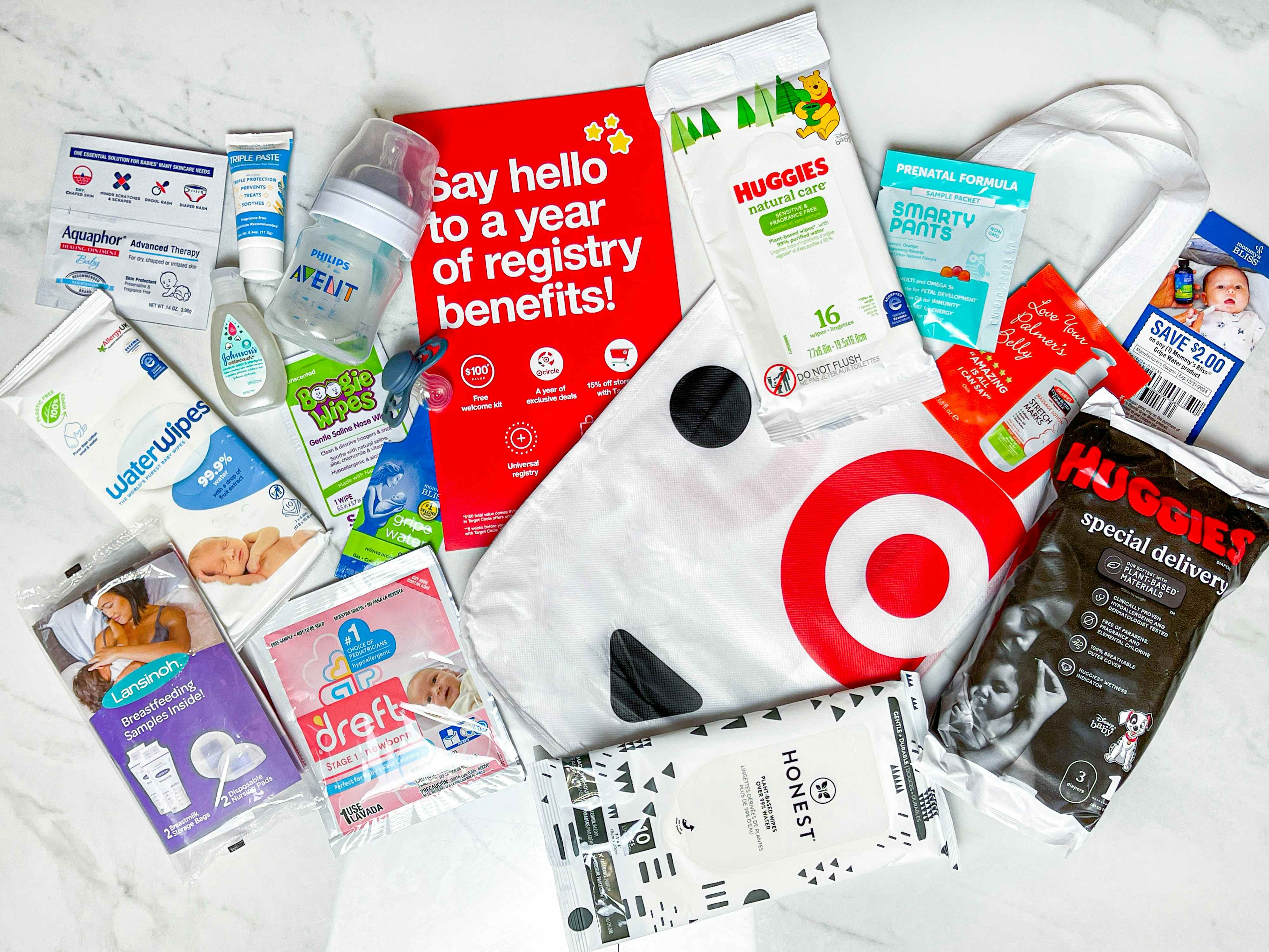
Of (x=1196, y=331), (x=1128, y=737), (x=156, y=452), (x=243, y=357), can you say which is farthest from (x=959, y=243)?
(x=156, y=452)

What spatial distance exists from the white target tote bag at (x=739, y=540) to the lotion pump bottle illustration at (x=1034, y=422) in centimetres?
3

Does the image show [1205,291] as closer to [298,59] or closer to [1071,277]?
[1071,277]

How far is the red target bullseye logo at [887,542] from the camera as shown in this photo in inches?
27.5

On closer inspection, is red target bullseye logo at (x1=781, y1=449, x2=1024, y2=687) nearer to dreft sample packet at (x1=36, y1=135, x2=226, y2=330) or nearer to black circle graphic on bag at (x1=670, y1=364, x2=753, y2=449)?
black circle graphic on bag at (x1=670, y1=364, x2=753, y2=449)

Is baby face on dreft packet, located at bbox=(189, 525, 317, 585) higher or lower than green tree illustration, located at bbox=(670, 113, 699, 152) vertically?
lower

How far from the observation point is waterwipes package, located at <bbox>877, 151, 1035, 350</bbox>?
2.23 ft

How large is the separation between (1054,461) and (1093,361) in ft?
0.36

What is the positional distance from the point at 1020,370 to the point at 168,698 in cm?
92

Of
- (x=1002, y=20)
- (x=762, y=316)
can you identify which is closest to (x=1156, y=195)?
(x=1002, y=20)

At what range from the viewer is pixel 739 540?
0.70 m

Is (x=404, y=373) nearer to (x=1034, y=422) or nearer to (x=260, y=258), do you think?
(x=260, y=258)

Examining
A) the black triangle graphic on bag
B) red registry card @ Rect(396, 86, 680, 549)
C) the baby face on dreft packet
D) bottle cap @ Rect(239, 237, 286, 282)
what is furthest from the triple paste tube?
the black triangle graphic on bag

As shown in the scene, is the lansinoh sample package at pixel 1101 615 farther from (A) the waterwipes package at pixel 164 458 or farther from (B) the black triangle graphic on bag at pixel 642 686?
(A) the waterwipes package at pixel 164 458

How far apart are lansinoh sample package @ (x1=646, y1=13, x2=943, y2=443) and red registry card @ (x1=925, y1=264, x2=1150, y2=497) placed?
44mm
